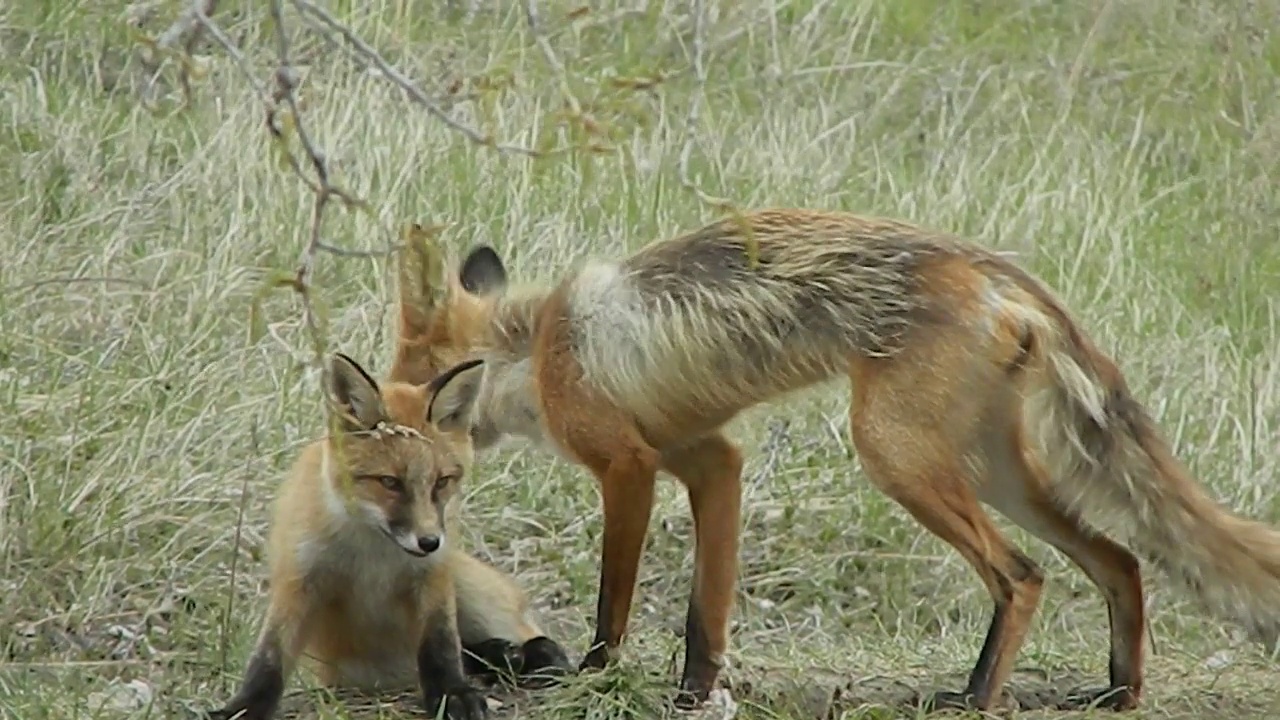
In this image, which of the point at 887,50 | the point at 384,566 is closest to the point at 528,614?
the point at 384,566

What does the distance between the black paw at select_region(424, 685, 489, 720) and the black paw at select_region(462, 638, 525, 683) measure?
0.35m

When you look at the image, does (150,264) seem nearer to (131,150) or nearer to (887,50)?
(131,150)

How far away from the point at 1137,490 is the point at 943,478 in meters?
0.64

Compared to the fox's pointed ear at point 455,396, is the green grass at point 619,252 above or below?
below

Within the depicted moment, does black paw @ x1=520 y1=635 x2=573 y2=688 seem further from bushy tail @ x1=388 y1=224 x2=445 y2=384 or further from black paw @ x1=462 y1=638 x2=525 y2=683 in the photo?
bushy tail @ x1=388 y1=224 x2=445 y2=384

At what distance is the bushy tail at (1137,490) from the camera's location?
5.48 m

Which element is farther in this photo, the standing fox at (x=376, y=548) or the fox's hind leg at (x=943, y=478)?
the fox's hind leg at (x=943, y=478)

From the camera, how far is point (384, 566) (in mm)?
5199

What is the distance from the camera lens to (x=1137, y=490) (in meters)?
5.55

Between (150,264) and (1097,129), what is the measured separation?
5.86m

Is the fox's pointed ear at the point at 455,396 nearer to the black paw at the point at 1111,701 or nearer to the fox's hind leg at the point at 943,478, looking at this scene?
the fox's hind leg at the point at 943,478

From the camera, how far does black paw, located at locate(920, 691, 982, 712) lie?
5.44m

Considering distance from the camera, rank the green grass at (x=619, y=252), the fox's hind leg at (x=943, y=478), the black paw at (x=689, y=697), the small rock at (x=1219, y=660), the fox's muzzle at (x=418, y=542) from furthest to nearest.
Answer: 1. the green grass at (x=619, y=252)
2. the small rock at (x=1219, y=660)
3. the black paw at (x=689, y=697)
4. the fox's hind leg at (x=943, y=478)
5. the fox's muzzle at (x=418, y=542)

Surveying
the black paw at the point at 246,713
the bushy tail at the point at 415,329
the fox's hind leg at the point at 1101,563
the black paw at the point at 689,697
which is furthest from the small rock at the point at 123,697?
the fox's hind leg at the point at 1101,563
